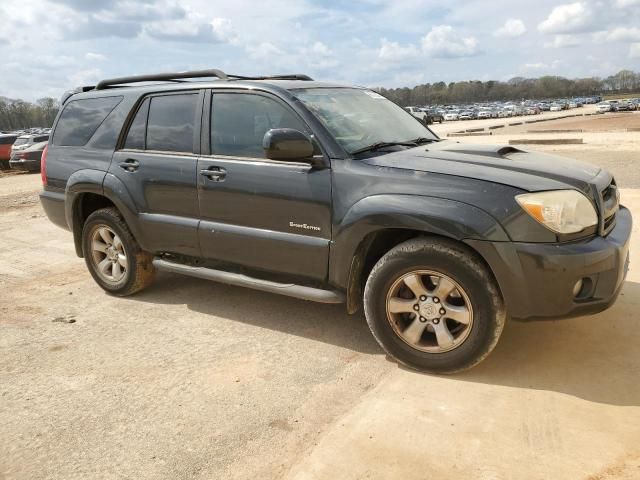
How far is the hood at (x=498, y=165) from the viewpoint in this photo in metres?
3.21

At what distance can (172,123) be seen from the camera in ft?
14.7

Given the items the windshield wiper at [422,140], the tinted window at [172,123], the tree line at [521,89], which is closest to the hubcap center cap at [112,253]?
the tinted window at [172,123]

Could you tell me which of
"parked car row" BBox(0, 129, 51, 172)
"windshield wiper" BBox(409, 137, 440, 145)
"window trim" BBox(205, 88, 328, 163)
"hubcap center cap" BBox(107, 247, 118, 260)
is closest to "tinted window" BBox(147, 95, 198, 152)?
"window trim" BBox(205, 88, 328, 163)

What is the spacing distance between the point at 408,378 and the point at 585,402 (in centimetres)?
97

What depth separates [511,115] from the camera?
72.1 meters

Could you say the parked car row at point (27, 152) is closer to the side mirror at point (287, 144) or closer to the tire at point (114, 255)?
the tire at point (114, 255)

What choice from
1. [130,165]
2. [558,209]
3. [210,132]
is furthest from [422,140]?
[130,165]

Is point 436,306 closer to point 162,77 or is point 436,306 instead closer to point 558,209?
point 558,209

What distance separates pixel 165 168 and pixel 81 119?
4.44 feet

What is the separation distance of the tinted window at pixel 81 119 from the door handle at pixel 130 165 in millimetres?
576

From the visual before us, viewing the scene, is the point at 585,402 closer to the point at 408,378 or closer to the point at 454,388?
the point at 454,388

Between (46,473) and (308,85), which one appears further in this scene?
(308,85)

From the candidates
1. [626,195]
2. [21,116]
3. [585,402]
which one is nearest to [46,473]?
[585,402]

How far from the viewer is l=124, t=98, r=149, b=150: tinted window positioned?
467 cm
